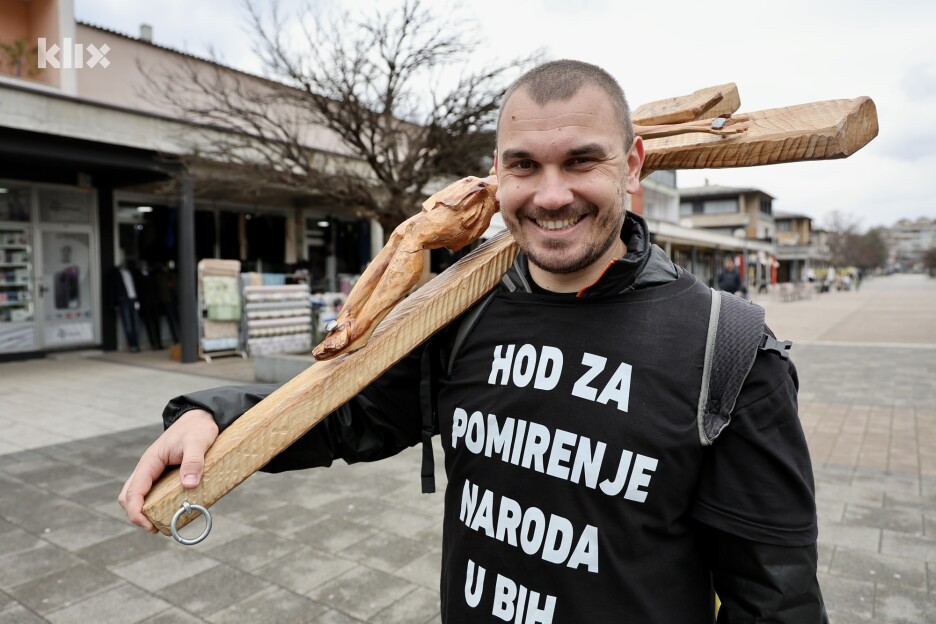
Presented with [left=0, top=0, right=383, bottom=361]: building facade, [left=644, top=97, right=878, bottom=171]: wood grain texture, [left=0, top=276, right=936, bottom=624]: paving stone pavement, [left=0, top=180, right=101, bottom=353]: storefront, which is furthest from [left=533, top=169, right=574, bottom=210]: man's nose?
[left=0, top=180, right=101, bottom=353]: storefront

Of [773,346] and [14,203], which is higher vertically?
[14,203]

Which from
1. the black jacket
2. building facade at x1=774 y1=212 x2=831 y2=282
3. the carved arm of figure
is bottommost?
the black jacket

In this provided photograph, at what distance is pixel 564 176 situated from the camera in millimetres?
1098

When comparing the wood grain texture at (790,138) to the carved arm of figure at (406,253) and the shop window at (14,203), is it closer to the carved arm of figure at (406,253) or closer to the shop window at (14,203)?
the carved arm of figure at (406,253)

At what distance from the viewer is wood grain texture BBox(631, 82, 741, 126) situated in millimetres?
1216

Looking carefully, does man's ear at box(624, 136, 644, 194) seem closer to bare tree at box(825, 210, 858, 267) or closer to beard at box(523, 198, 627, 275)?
beard at box(523, 198, 627, 275)

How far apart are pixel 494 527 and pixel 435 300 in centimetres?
46

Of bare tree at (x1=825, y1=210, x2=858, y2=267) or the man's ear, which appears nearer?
the man's ear

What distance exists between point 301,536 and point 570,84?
3.38 m

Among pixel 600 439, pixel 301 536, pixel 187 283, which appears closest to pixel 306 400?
pixel 600 439

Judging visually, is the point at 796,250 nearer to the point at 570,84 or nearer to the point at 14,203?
the point at 14,203

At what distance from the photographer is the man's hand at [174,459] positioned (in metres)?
1.00

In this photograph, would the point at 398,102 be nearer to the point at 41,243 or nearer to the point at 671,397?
the point at 41,243

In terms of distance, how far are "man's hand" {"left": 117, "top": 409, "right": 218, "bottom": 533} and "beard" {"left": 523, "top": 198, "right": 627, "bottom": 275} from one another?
0.67 m
